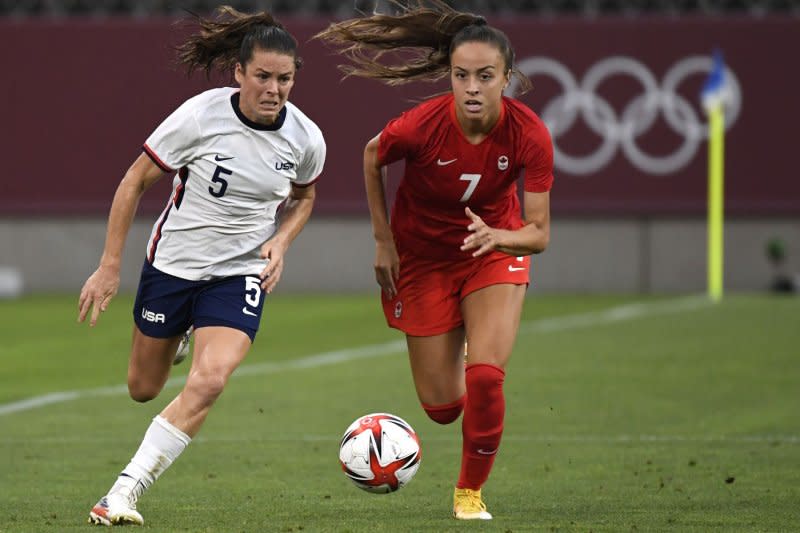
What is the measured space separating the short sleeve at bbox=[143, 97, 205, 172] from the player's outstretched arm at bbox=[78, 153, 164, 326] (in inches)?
1.8

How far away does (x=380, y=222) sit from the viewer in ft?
27.2

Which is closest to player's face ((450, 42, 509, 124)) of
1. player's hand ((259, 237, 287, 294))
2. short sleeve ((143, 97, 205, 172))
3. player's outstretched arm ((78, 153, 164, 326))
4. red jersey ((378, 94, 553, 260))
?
red jersey ((378, 94, 553, 260))

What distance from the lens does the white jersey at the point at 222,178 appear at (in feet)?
25.8

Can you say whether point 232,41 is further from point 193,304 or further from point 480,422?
point 480,422

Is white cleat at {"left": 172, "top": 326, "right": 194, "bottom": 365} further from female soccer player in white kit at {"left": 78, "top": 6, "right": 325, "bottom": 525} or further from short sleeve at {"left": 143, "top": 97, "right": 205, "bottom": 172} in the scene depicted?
short sleeve at {"left": 143, "top": 97, "right": 205, "bottom": 172}

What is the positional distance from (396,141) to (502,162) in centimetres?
51

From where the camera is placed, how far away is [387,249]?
8.38m

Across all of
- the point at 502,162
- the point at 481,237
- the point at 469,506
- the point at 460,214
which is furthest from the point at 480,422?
the point at 502,162

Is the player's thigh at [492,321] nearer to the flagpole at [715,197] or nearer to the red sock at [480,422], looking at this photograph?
the red sock at [480,422]

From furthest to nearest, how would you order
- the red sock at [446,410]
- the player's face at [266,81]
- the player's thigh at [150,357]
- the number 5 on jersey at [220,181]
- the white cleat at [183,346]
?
1. the white cleat at [183,346]
2. the red sock at [446,410]
3. the player's thigh at [150,357]
4. the number 5 on jersey at [220,181]
5. the player's face at [266,81]

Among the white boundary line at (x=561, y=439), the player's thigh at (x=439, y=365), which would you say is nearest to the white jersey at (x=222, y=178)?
the player's thigh at (x=439, y=365)

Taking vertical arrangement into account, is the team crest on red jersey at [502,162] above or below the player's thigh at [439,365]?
above

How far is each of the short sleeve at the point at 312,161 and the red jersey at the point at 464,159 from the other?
0.34 m

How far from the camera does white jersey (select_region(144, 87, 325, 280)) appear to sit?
7863 mm
